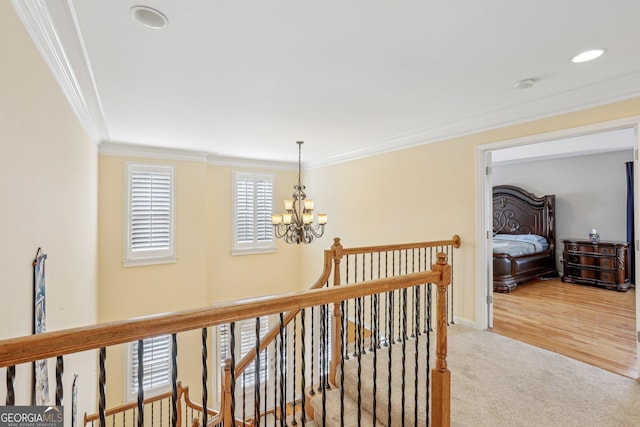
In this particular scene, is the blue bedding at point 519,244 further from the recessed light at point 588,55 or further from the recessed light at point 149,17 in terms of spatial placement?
the recessed light at point 149,17

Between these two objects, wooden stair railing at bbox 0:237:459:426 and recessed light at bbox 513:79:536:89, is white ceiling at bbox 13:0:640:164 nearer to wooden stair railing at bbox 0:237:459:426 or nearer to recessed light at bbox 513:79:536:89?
recessed light at bbox 513:79:536:89

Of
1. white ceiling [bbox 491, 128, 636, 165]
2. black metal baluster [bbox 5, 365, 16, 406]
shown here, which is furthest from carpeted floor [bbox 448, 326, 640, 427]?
white ceiling [bbox 491, 128, 636, 165]

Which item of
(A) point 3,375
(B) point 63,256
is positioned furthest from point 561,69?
(B) point 63,256

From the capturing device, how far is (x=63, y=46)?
2.08 metres

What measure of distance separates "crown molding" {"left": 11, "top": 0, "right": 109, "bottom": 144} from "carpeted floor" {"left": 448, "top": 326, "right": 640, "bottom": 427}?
11.0ft

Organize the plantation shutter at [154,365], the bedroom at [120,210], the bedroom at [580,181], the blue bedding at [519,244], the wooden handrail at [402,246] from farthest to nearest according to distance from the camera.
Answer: the bedroom at [580,181] → the blue bedding at [519,244] → the plantation shutter at [154,365] → the wooden handrail at [402,246] → the bedroom at [120,210]

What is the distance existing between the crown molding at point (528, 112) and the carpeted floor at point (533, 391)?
2297 mm

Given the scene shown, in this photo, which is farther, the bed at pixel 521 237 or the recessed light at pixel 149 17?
the bed at pixel 521 237

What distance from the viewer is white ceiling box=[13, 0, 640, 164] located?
177cm

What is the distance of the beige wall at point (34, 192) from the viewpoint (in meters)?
1.50

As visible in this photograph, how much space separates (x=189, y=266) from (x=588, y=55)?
560 cm

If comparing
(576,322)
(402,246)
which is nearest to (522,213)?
(576,322)

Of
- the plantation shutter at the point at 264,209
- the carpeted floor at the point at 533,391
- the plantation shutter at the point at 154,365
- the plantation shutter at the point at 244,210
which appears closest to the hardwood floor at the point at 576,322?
the carpeted floor at the point at 533,391

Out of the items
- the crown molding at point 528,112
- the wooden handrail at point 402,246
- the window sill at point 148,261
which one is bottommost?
the window sill at point 148,261
